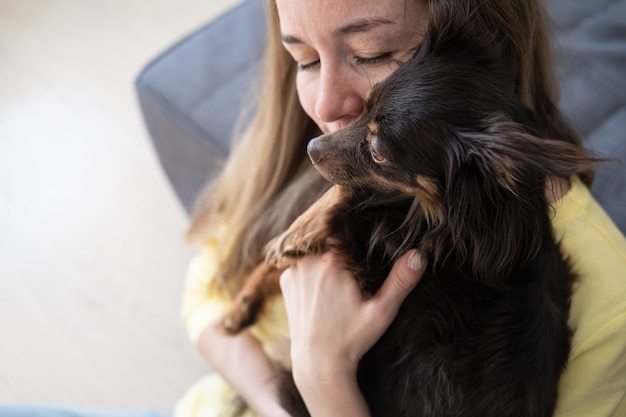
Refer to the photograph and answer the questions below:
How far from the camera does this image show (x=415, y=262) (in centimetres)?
136

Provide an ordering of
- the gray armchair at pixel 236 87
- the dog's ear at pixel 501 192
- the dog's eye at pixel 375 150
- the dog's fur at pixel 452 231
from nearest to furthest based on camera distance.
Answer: the dog's ear at pixel 501 192
the dog's fur at pixel 452 231
the dog's eye at pixel 375 150
the gray armchair at pixel 236 87

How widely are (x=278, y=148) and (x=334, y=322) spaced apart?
0.56 metres

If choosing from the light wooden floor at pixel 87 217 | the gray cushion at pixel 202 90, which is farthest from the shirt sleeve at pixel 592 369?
the light wooden floor at pixel 87 217

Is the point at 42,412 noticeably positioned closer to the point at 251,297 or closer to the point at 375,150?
the point at 251,297

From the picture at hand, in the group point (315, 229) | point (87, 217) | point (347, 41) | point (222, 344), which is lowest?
point (87, 217)

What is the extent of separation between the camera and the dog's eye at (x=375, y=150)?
1249 millimetres

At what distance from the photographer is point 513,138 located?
1.03 m

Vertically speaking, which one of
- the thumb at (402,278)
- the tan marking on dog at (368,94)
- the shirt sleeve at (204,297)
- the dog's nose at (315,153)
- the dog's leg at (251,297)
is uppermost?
the tan marking on dog at (368,94)

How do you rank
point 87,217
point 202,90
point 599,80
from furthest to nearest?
point 87,217 → point 202,90 → point 599,80

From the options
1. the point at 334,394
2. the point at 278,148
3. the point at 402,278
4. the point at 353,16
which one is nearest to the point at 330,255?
the point at 402,278

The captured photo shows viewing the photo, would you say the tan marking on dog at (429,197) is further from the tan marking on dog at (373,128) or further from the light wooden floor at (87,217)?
the light wooden floor at (87,217)

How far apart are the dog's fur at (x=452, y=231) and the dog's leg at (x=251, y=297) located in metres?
0.26

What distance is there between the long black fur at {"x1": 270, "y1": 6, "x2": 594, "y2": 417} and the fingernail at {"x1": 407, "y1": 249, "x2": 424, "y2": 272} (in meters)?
0.02

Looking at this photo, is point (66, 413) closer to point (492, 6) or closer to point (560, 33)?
point (492, 6)
